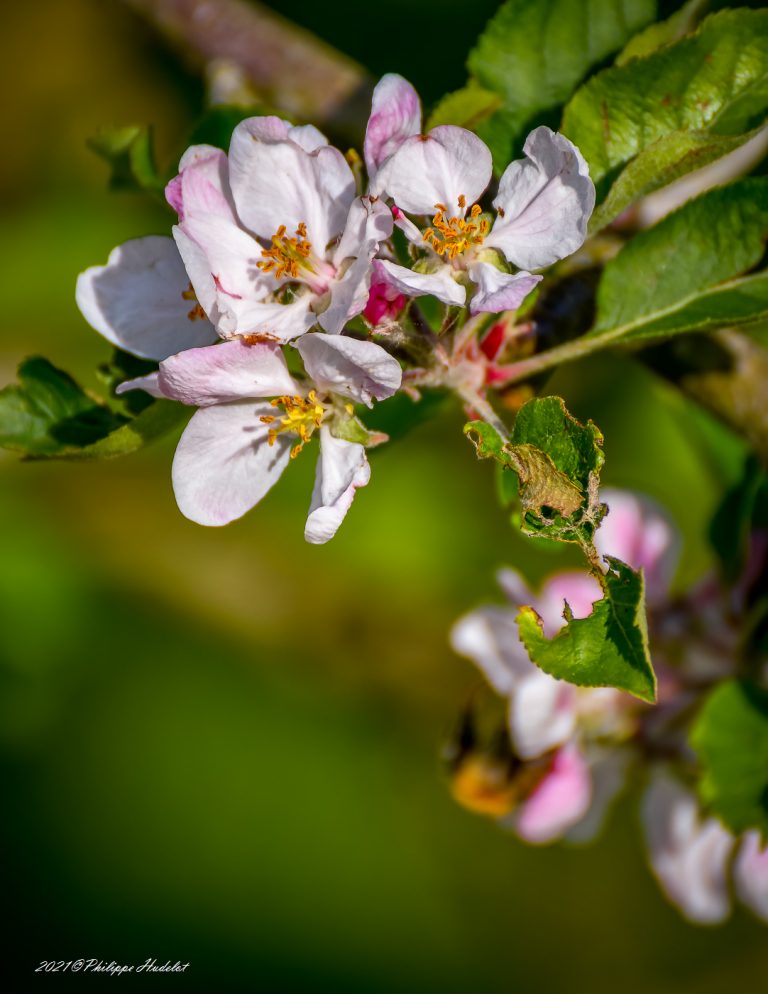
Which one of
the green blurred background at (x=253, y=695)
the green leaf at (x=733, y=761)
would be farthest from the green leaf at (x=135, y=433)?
the green blurred background at (x=253, y=695)

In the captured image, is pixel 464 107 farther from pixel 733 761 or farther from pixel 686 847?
pixel 686 847

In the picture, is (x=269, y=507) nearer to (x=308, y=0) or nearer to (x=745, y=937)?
(x=308, y=0)

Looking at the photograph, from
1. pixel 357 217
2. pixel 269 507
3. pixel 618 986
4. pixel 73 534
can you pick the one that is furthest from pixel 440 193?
pixel 618 986

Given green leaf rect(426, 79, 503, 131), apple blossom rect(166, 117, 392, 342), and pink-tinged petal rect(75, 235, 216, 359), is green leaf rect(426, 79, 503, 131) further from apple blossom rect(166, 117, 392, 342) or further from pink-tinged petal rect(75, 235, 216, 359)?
pink-tinged petal rect(75, 235, 216, 359)

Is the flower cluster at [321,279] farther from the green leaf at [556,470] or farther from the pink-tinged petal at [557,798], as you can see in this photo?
the pink-tinged petal at [557,798]

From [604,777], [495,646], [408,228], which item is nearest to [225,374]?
[408,228]

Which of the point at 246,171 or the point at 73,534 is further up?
the point at 246,171
